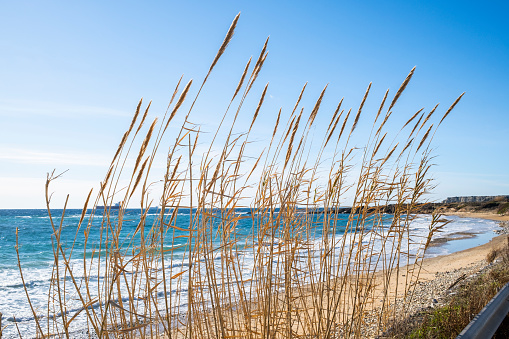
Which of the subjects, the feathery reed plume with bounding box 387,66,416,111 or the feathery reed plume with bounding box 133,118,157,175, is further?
the feathery reed plume with bounding box 387,66,416,111

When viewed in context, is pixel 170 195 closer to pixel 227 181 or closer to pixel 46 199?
pixel 227 181

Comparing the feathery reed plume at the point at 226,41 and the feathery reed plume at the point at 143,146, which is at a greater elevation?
the feathery reed plume at the point at 226,41

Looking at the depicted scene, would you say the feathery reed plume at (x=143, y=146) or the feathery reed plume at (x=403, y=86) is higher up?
the feathery reed plume at (x=403, y=86)

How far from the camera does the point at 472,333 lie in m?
1.83

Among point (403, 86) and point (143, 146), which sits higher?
point (403, 86)

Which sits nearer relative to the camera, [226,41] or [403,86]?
[226,41]

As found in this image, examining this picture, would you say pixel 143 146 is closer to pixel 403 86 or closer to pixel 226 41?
pixel 226 41

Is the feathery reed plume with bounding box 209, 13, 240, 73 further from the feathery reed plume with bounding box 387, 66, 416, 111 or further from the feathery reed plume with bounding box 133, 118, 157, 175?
the feathery reed plume with bounding box 387, 66, 416, 111

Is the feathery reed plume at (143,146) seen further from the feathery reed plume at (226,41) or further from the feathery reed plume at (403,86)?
the feathery reed plume at (403,86)

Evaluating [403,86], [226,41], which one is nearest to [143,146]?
[226,41]

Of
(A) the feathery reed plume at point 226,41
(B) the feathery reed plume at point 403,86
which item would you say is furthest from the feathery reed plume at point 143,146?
(B) the feathery reed plume at point 403,86

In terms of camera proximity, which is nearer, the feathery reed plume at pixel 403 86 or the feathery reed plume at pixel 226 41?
the feathery reed plume at pixel 226 41

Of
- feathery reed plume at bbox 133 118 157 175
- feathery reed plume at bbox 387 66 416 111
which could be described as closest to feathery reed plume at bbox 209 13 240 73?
feathery reed plume at bbox 133 118 157 175

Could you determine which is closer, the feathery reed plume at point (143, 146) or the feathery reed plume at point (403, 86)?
the feathery reed plume at point (143, 146)
